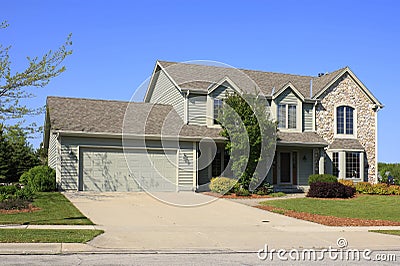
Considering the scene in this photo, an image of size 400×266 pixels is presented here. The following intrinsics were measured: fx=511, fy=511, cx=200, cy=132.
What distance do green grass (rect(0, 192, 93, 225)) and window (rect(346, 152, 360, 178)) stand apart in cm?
1822

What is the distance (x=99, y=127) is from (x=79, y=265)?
58.3 feet

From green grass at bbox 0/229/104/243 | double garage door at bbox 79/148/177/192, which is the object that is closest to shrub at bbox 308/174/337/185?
double garage door at bbox 79/148/177/192

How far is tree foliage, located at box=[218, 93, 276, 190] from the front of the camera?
85.3ft

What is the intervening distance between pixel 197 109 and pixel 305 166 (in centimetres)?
763

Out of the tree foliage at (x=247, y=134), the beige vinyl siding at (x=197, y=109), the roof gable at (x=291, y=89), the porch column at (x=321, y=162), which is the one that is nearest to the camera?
the tree foliage at (x=247, y=134)

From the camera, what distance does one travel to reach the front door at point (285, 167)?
3057 centimetres

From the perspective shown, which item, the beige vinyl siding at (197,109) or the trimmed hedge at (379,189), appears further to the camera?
the beige vinyl siding at (197,109)

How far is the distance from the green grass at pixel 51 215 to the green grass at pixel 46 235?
→ 1.71 meters

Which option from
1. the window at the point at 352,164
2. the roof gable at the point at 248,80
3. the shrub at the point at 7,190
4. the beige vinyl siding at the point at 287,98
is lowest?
the shrub at the point at 7,190

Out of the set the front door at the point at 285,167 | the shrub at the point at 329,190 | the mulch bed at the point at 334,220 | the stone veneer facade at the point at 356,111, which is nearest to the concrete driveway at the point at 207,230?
the mulch bed at the point at 334,220

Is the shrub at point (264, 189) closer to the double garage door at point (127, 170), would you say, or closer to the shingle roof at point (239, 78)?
the double garage door at point (127, 170)

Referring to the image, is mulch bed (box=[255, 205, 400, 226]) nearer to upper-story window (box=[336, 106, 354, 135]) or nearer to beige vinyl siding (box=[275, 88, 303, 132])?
beige vinyl siding (box=[275, 88, 303, 132])

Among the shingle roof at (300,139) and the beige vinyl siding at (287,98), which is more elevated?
the beige vinyl siding at (287,98)

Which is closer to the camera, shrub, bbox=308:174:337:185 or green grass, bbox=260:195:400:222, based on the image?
green grass, bbox=260:195:400:222
